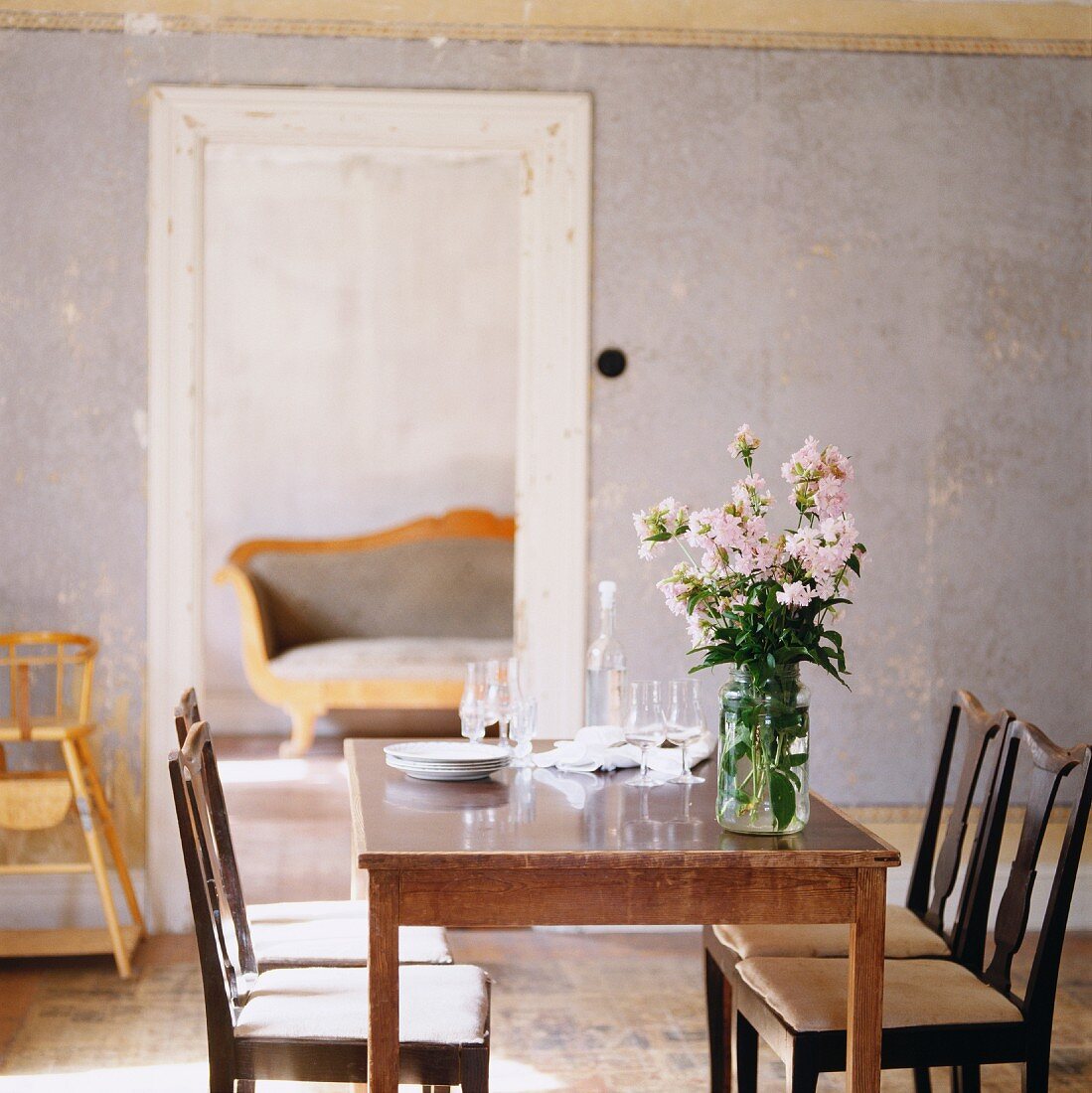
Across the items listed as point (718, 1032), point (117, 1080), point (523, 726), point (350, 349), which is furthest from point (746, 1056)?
point (350, 349)

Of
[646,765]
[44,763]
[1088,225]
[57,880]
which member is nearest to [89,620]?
[44,763]

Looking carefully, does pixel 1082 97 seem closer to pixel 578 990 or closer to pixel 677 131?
pixel 677 131

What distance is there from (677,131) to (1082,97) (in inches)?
49.9

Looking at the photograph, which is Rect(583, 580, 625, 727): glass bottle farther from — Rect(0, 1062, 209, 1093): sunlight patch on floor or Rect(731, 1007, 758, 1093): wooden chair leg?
Rect(0, 1062, 209, 1093): sunlight patch on floor

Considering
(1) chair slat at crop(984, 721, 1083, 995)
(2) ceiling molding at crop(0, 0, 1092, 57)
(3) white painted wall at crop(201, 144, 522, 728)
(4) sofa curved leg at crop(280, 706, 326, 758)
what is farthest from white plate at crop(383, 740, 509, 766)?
(3) white painted wall at crop(201, 144, 522, 728)

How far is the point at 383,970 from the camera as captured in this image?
1899mm

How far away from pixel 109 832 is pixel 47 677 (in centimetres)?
52

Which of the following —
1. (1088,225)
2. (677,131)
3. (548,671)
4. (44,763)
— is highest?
(677,131)

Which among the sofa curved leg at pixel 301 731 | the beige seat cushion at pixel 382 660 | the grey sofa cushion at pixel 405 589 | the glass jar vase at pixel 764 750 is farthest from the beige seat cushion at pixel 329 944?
the grey sofa cushion at pixel 405 589

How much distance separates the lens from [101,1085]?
9.73 feet

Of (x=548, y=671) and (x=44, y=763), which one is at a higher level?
(x=548, y=671)

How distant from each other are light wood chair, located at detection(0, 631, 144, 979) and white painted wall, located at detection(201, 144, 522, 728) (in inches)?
123

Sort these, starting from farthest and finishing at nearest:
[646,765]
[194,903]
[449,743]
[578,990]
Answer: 1. [578,990]
2. [449,743]
3. [646,765]
4. [194,903]

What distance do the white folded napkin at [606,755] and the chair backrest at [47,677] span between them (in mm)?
1713
